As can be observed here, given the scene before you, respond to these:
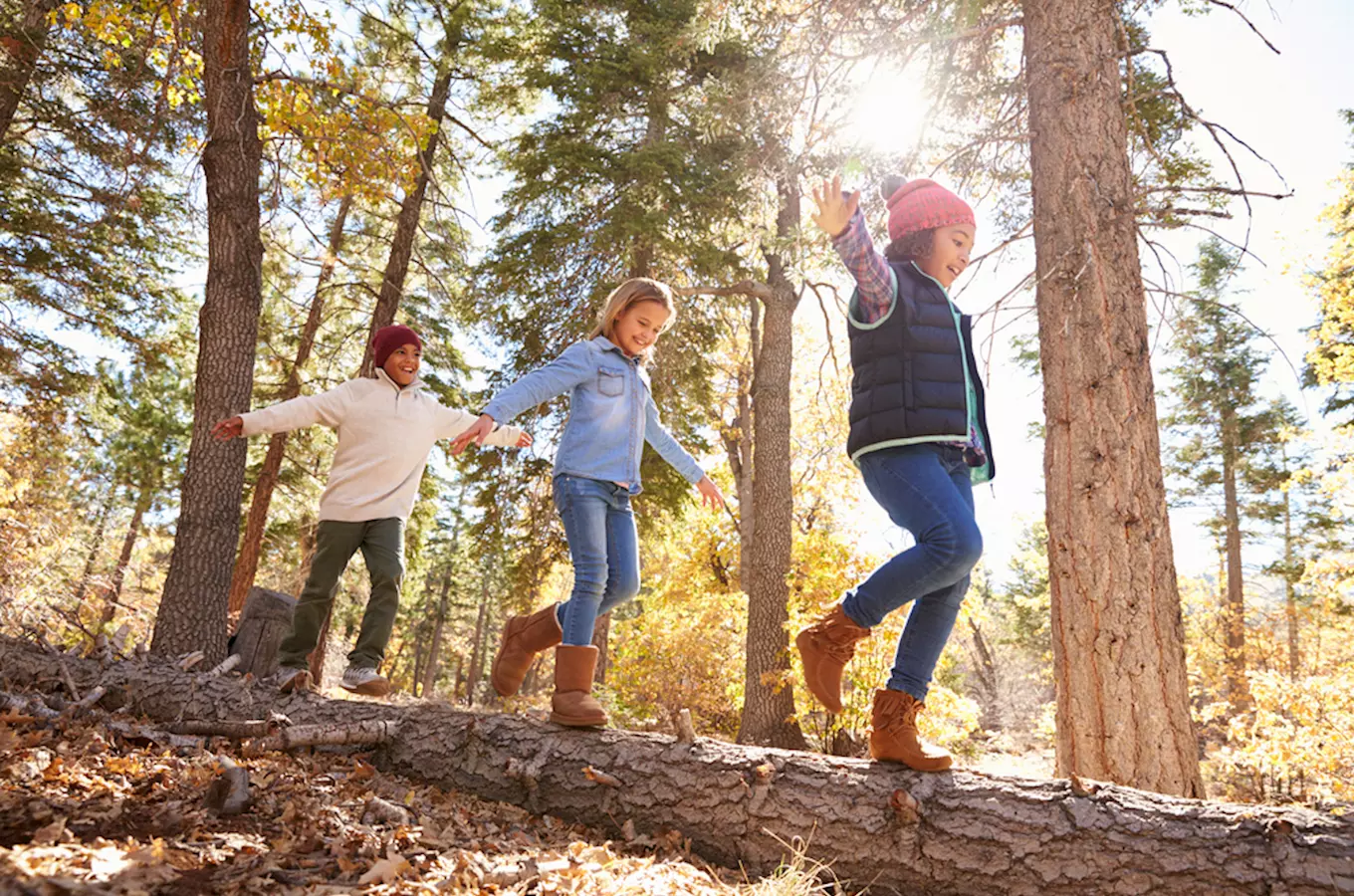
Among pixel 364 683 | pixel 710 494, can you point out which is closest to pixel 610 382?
pixel 710 494

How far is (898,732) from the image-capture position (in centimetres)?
284

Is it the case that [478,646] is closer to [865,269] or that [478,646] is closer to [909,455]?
[909,455]

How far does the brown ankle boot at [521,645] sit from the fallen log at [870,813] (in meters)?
0.27

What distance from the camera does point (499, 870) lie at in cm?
216

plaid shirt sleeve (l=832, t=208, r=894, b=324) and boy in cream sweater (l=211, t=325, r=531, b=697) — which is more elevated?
plaid shirt sleeve (l=832, t=208, r=894, b=324)

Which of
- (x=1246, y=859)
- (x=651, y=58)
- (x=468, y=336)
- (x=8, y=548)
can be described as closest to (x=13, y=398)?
(x=8, y=548)

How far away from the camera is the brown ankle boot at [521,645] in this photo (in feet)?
12.2

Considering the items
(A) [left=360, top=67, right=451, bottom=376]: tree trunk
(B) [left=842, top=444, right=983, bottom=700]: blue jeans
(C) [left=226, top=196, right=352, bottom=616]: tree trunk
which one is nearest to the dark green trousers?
(B) [left=842, top=444, right=983, bottom=700]: blue jeans

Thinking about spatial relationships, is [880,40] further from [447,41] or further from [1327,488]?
[1327,488]

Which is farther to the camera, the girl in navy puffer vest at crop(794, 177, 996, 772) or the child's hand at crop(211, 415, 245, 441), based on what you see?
the child's hand at crop(211, 415, 245, 441)

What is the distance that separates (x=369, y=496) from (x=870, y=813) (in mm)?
3348

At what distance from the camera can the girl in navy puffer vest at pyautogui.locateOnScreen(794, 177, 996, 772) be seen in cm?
283

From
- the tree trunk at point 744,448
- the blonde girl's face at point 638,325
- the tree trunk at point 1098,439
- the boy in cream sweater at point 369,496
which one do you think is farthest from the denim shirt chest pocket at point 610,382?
the tree trunk at point 744,448

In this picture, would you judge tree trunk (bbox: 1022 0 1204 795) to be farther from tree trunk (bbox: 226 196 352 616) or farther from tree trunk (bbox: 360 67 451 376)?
tree trunk (bbox: 226 196 352 616)
